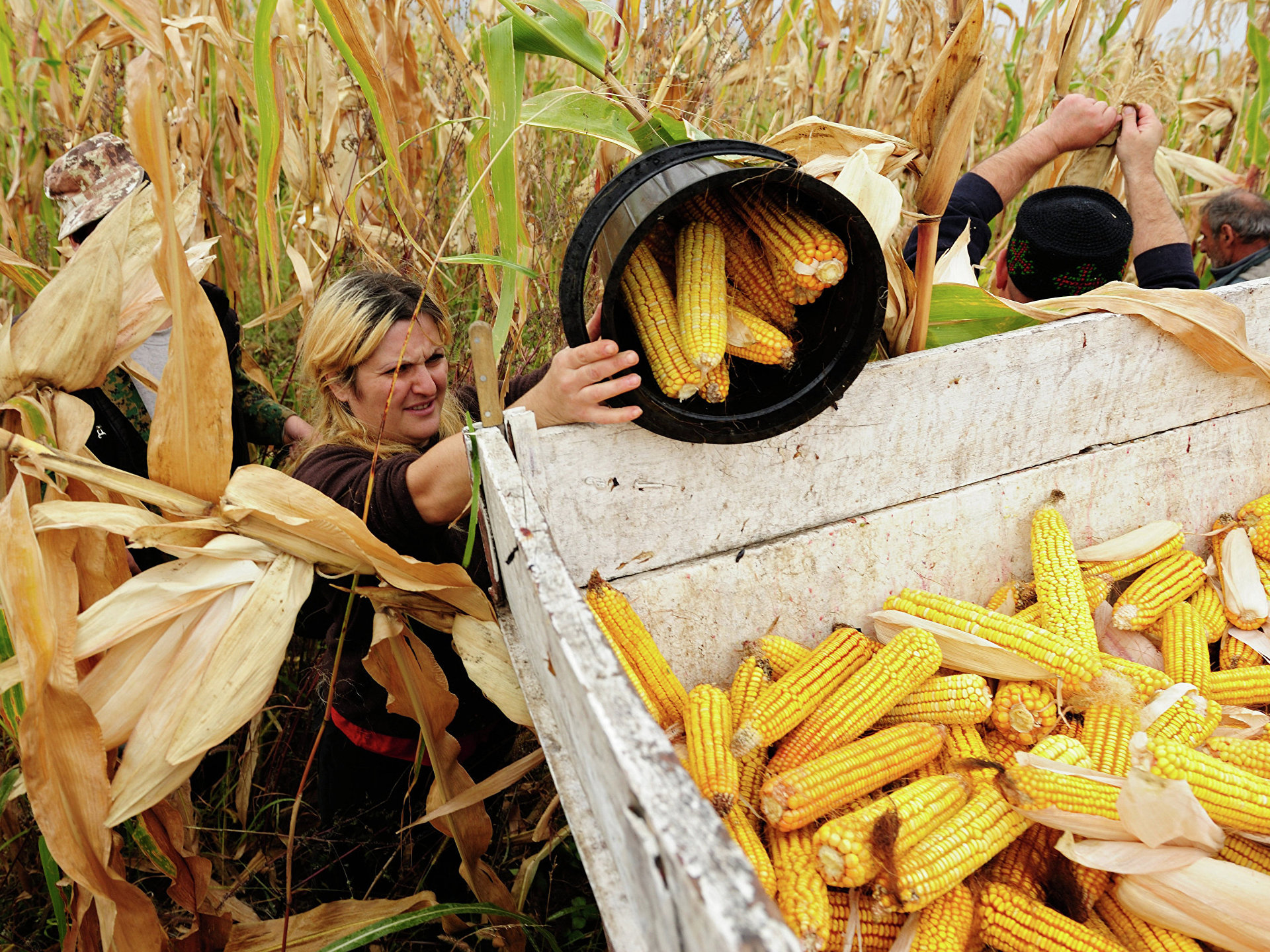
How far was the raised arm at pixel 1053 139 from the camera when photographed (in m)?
2.44

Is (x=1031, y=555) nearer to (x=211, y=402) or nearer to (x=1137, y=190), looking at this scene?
(x=1137, y=190)

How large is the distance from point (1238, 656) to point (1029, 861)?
0.93m

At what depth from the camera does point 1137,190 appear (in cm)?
266

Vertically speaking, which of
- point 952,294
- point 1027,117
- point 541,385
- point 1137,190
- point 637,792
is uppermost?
point 1027,117

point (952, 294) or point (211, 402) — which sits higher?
point (952, 294)

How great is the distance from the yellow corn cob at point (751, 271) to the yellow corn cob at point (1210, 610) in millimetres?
1341

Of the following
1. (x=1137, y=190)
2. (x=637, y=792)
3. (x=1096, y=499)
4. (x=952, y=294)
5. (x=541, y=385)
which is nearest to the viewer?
(x=637, y=792)

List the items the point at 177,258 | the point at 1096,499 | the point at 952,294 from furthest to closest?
the point at 1096,499, the point at 952,294, the point at 177,258

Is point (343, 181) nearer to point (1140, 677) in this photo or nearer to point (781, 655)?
point (781, 655)

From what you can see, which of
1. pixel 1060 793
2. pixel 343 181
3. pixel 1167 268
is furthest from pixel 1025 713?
pixel 343 181

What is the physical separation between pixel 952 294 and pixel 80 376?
1967 millimetres

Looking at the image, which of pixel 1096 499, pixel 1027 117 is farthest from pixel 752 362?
pixel 1027 117

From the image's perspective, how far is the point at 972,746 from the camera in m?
1.55

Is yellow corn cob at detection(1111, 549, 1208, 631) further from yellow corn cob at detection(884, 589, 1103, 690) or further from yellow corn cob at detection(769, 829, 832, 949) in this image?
yellow corn cob at detection(769, 829, 832, 949)
